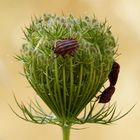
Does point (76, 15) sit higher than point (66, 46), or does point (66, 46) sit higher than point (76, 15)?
point (76, 15)

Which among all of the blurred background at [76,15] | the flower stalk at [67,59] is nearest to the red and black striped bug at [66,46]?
the flower stalk at [67,59]

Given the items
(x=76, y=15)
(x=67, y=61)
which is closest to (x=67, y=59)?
(x=67, y=61)

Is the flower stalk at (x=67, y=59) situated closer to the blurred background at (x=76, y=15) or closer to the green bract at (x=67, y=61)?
the green bract at (x=67, y=61)

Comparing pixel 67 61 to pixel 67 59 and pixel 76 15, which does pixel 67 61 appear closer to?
pixel 67 59

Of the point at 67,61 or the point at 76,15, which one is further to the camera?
the point at 76,15

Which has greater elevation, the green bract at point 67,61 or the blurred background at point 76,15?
the blurred background at point 76,15

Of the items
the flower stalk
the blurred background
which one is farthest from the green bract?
the blurred background
